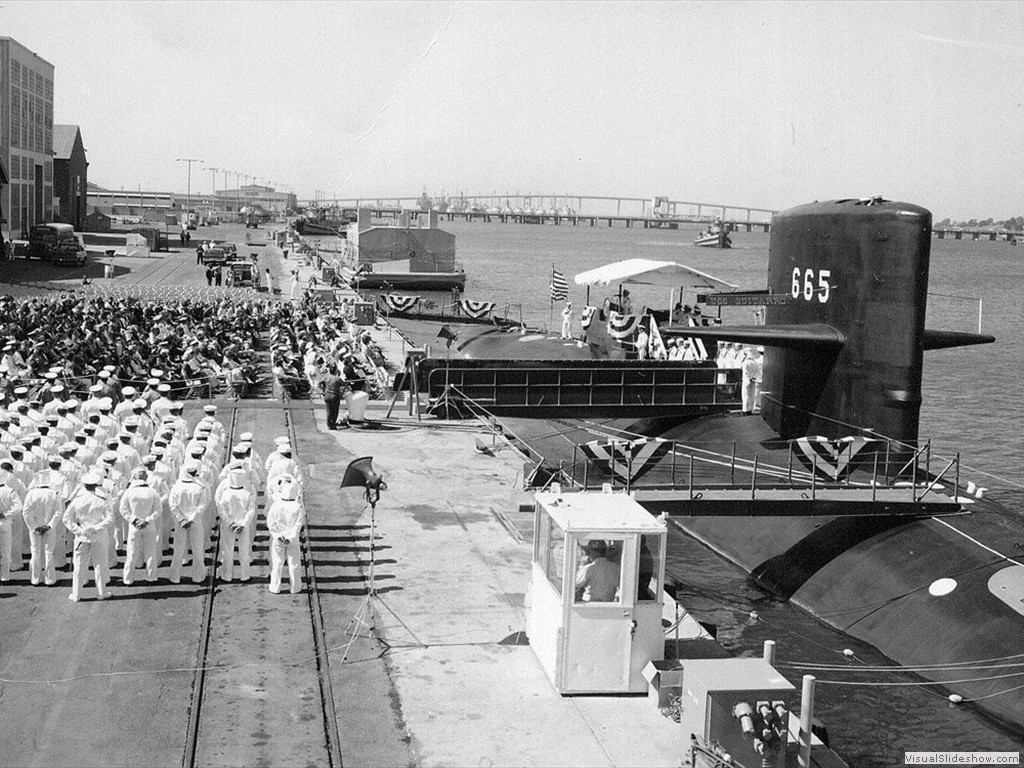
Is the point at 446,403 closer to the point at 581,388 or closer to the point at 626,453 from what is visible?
the point at 581,388

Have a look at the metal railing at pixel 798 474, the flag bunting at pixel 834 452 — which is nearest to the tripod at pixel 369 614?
the metal railing at pixel 798 474

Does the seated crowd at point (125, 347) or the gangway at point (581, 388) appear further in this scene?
the seated crowd at point (125, 347)

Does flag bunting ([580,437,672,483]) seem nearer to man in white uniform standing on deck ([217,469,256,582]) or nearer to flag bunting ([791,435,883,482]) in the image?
flag bunting ([791,435,883,482])

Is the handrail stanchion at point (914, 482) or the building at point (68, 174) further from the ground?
the building at point (68, 174)

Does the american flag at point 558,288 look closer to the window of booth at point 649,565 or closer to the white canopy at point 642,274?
the white canopy at point 642,274

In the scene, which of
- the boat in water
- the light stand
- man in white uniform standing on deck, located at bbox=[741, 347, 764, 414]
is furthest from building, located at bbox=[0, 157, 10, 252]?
the light stand

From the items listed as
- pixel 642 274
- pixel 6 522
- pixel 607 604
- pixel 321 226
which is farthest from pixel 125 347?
pixel 321 226

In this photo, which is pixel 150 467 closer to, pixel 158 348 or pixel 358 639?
pixel 358 639
